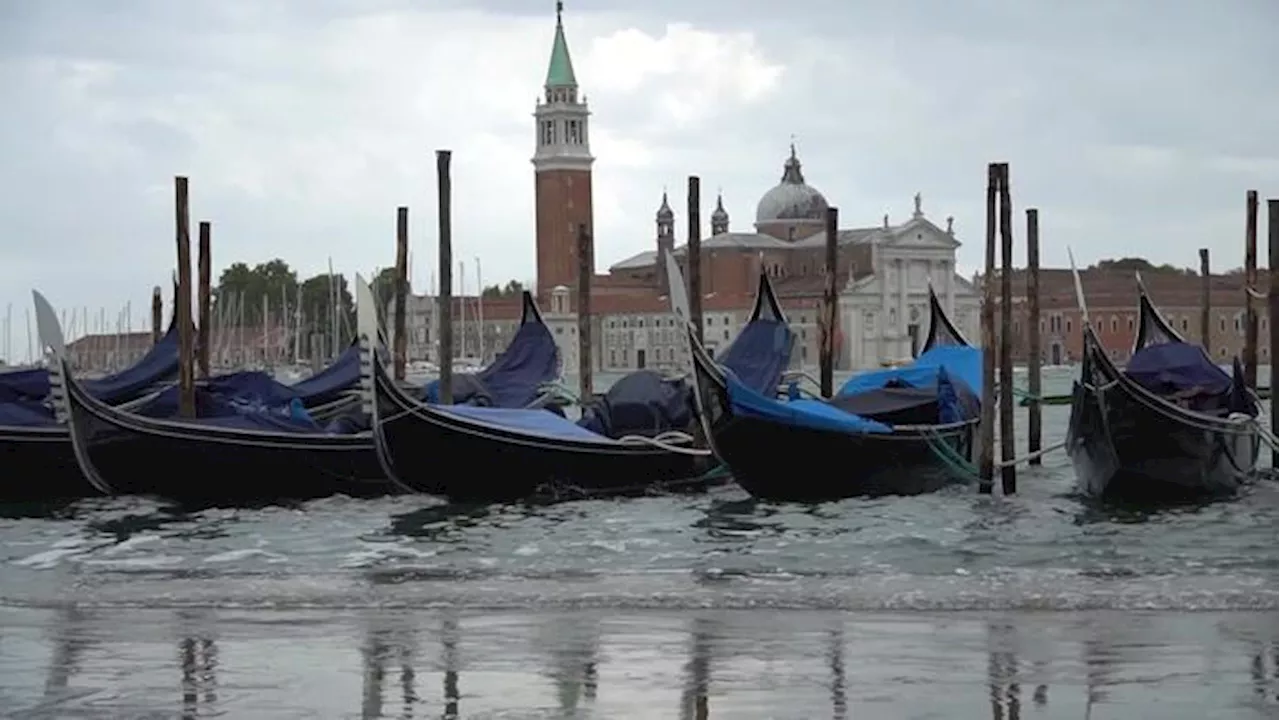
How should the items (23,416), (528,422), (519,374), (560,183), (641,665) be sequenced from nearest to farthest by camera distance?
(641,665) < (528,422) < (23,416) < (519,374) < (560,183)

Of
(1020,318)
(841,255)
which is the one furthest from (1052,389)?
(841,255)

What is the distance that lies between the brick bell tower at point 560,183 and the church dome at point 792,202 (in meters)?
10.3

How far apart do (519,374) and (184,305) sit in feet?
15.8

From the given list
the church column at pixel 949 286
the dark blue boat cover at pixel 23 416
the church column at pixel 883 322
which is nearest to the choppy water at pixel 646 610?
the dark blue boat cover at pixel 23 416

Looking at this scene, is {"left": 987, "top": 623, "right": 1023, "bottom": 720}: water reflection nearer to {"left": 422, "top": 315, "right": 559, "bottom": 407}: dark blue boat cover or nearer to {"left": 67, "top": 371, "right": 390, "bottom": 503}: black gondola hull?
{"left": 67, "top": 371, "right": 390, "bottom": 503}: black gondola hull

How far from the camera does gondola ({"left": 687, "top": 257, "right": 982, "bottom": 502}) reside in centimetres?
1391

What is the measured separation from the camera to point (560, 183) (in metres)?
87.1

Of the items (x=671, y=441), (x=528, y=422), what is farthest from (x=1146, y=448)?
(x=528, y=422)

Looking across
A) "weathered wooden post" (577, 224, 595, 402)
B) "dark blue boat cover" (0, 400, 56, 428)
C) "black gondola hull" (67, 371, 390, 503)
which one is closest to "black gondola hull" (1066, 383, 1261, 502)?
"black gondola hull" (67, 371, 390, 503)

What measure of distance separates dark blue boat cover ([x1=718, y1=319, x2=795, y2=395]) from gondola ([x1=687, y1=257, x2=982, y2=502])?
87 cm

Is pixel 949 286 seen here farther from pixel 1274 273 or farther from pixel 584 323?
pixel 1274 273

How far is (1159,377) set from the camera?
15.7 m

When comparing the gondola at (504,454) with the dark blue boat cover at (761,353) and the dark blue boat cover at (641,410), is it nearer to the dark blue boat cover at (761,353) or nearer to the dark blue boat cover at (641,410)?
the dark blue boat cover at (641,410)

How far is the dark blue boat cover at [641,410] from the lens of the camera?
16.0 m
